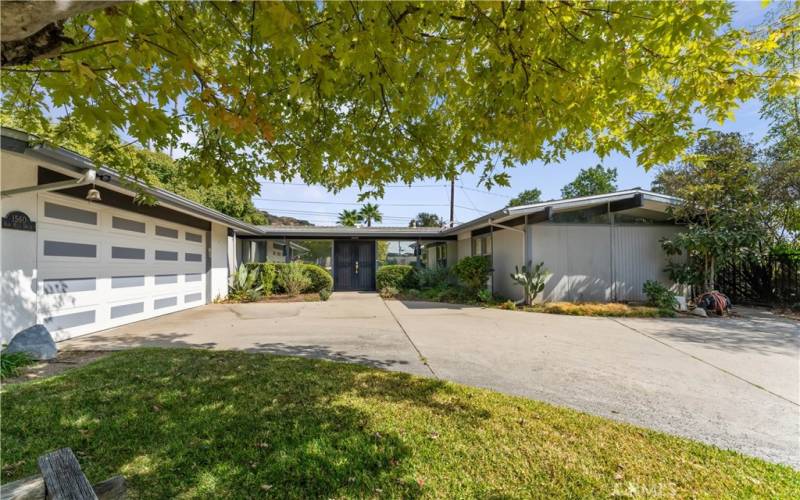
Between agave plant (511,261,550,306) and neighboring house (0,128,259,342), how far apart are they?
945 cm

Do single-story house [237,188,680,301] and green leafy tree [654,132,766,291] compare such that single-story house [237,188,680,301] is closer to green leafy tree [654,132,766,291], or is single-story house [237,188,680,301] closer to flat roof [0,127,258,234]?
green leafy tree [654,132,766,291]

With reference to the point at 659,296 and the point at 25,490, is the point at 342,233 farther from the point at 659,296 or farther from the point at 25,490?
the point at 25,490

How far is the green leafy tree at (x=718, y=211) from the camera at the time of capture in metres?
9.15

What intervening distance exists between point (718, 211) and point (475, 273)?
7.15 meters

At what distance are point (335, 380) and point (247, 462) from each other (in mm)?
1610

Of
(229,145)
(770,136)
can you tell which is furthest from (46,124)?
(770,136)

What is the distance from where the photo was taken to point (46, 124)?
12.1 ft

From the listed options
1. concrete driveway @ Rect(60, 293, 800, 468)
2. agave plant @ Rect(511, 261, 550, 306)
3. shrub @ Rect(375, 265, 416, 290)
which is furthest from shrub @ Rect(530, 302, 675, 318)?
shrub @ Rect(375, 265, 416, 290)

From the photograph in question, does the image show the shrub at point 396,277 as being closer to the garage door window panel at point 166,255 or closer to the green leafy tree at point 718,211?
the garage door window panel at point 166,255

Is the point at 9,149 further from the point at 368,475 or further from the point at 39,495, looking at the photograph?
the point at 368,475

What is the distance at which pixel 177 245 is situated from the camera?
946 centimetres

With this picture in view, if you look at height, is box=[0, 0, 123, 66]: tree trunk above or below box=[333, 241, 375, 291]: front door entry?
above

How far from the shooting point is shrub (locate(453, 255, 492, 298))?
12.0 m

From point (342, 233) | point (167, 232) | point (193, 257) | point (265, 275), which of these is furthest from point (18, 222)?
point (342, 233)
